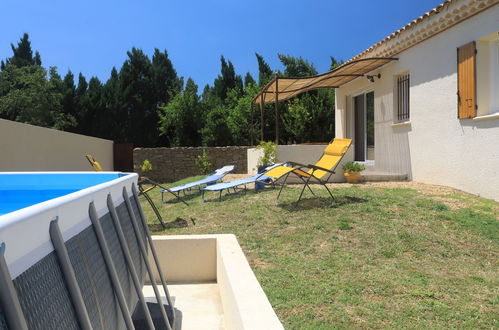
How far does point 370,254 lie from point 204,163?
12890 millimetres

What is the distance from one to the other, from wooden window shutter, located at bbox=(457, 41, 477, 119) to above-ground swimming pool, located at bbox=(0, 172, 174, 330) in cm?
631

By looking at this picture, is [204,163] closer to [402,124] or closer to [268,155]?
[268,155]

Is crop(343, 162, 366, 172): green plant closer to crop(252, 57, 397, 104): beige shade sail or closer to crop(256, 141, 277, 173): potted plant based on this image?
crop(256, 141, 277, 173): potted plant

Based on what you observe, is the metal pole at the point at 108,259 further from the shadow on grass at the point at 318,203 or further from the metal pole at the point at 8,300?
the shadow on grass at the point at 318,203

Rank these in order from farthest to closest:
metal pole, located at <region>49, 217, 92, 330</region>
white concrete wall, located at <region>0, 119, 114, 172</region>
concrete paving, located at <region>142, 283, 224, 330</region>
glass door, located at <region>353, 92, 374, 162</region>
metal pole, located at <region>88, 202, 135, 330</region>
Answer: glass door, located at <region>353, 92, 374, 162</region>
white concrete wall, located at <region>0, 119, 114, 172</region>
concrete paving, located at <region>142, 283, 224, 330</region>
metal pole, located at <region>88, 202, 135, 330</region>
metal pole, located at <region>49, 217, 92, 330</region>

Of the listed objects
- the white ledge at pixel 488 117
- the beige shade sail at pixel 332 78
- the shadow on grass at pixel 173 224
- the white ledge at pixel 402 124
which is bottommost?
the shadow on grass at pixel 173 224

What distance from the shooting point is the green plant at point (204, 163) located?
16.6 meters

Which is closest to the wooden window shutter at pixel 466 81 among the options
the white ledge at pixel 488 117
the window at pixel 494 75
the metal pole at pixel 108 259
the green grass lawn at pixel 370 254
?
the white ledge at pixel 488 117

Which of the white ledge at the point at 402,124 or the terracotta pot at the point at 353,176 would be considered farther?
the white ledge at the point at 402,124

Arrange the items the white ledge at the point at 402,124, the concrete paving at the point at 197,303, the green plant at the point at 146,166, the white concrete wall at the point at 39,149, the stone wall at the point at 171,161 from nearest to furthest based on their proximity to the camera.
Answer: the concrete paving at the point at 197,303 < the white concrete wall at the point at 39,149 < the white ledge at the point at 402,124 < the green plant at the point at 146,166 < the stone wall at the point at 171,161

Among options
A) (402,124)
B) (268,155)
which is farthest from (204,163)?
(402,124)

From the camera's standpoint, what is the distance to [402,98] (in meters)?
9.34

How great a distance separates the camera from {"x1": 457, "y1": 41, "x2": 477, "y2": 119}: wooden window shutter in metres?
6.54

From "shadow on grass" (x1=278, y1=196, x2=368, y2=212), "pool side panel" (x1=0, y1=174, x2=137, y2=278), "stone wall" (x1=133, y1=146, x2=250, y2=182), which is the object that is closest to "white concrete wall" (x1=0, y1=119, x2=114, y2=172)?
"stone wall" (x1=133, y1=146, x2=250, y2=182)
